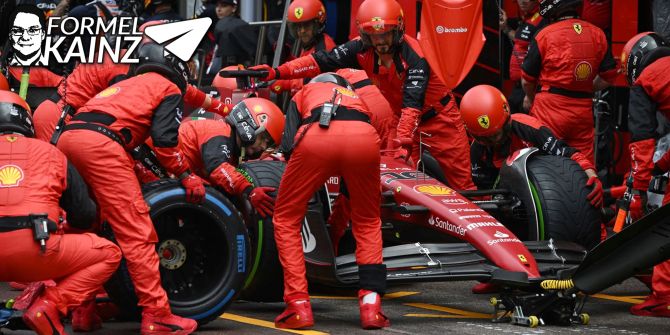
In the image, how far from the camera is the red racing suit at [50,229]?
6500 millimetres

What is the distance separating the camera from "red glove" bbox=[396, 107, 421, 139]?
9641 millimetres

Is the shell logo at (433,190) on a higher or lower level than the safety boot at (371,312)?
higher

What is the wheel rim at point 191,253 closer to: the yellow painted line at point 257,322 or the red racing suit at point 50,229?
the yellow painted line at point 257,322

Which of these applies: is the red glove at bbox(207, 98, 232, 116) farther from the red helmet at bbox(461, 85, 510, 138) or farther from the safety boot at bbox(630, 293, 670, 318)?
the safety boot at bbox(630, 293, 670, 318)

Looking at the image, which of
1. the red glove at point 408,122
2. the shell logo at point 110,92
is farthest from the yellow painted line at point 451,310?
the shell logo at point 110,92

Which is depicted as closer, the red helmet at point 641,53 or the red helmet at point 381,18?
the red helmet at point 641,53

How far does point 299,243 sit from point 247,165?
0.92 metres

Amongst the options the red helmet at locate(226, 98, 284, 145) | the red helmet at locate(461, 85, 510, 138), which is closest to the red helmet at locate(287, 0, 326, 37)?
the red helmet at locate(461, 85, 510, 138)

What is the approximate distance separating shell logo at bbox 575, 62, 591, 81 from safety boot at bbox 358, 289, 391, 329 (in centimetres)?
346

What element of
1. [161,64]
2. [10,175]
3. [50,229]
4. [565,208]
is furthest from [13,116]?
[565,208]

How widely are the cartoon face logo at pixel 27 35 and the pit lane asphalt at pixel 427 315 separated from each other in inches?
90.3

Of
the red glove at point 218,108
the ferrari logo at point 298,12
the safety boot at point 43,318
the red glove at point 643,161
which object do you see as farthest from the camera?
the ferrari logo at point 298,12

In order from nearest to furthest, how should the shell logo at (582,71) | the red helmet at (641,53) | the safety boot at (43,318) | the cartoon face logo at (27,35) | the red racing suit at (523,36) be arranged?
the safety boot at (43,318) < the red helmet at (641,53) < the shell logo at (582,71) < the cartoon face logo at (27,35) < the red racing suit at (523,36)

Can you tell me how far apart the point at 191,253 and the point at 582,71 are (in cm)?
405
